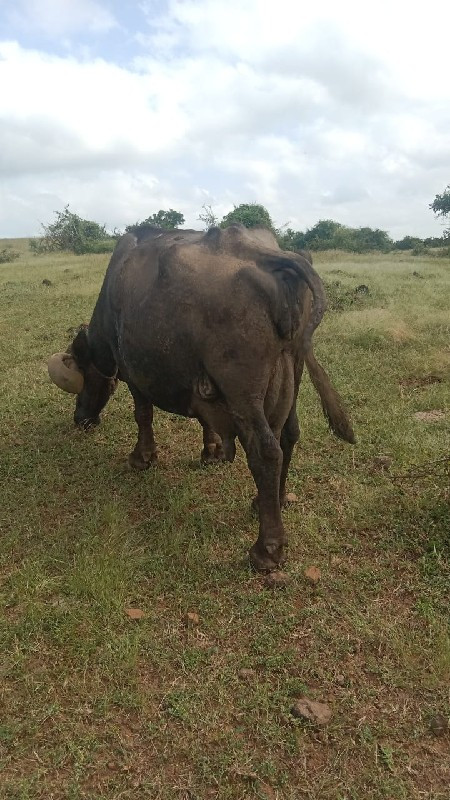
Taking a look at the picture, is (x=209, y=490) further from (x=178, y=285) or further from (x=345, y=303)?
(x=345, y=303)

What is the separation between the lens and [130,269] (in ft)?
15.0

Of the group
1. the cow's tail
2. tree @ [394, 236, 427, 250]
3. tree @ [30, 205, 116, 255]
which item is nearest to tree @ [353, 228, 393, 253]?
tree @ [394, 236, 427, 250]

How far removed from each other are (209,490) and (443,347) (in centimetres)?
538

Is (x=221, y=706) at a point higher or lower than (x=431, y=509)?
lower

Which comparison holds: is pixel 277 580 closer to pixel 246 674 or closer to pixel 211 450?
pixel 246 674

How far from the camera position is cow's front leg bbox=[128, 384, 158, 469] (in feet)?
17.6

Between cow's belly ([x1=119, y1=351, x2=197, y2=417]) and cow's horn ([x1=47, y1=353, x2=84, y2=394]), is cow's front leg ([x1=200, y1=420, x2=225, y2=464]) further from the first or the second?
cow's horn ([x1=47, y1=353, x2=84, y2=394])

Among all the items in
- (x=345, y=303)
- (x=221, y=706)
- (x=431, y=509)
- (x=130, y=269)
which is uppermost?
(x=130, y=269)

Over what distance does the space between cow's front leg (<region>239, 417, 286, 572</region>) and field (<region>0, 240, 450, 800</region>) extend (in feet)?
0.43

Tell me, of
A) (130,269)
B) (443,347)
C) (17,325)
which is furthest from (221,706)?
(17,325)

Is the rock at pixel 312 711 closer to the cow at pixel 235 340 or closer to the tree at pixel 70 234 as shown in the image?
the cow at pixel 235 340

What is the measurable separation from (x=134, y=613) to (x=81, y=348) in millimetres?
3031

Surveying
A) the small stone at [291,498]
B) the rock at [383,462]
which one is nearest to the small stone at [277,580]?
the small stone at [291,498]

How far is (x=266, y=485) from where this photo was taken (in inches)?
151
